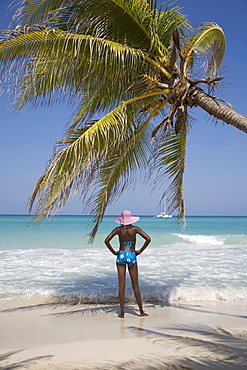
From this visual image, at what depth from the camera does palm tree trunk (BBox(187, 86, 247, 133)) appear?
198 inches

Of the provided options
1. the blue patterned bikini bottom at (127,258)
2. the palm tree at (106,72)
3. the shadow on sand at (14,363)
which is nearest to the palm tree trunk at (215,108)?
the palm tree at (106,72)

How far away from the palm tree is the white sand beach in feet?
6.06

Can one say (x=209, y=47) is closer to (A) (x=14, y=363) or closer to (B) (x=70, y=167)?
(B) (x=70, y=167)

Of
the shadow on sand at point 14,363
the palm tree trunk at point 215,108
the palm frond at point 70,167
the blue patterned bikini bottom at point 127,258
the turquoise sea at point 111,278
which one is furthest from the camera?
the turquoise sea at point 111,278

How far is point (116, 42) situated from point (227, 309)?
5407 mm

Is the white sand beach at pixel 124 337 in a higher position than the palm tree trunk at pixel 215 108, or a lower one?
lower

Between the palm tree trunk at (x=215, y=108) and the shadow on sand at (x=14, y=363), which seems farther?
the palm tree trunk at (x=215, y=108)

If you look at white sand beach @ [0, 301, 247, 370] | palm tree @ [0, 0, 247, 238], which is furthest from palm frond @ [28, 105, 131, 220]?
white sand beach @ [0, 301, 247, 370]

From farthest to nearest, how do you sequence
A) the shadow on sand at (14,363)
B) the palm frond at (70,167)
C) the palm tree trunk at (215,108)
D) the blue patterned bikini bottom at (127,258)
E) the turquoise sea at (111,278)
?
the turquoise sea at (111,278) < the blue patterned bikini bottom at (127,258) < the palm frond at (70,167) < the palm tree trunk at (215,108) < the shadow on sand at (14,363)

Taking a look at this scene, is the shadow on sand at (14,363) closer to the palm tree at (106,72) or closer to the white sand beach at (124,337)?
the white sand beach at (124,337)

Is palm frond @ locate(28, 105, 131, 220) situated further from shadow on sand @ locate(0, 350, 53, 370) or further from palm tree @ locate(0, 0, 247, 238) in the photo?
shadow on sand @ locate(0, 350, 53, 370)

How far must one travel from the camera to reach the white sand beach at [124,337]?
156 inches

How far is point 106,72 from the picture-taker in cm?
600

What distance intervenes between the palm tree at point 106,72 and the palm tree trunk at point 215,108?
1cm
